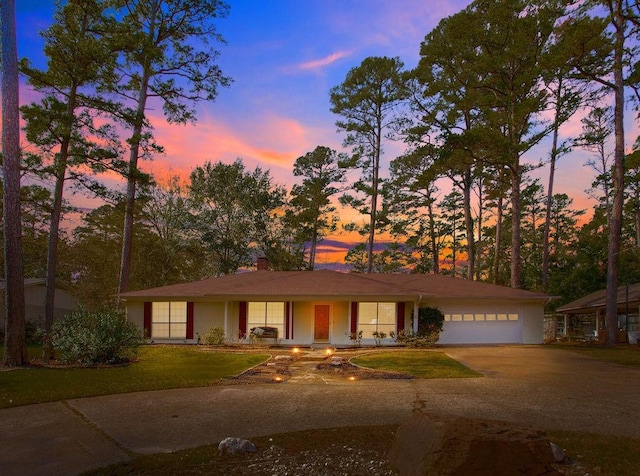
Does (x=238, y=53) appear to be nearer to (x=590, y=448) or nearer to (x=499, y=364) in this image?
(x=499, y=364)

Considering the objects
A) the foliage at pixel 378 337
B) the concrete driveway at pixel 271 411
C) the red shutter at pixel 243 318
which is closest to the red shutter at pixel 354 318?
the foliage at pixel 378 337

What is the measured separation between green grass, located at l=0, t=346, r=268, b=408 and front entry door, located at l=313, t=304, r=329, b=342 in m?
6.11

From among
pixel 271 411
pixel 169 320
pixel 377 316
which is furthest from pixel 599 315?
pixel 271 411

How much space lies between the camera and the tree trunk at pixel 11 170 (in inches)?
455

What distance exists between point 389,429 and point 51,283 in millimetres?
11795

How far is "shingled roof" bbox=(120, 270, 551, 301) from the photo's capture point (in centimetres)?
1956

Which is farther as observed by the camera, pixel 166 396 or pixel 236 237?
pixel 236 237

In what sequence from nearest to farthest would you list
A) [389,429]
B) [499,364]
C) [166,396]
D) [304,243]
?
1. [389,429]
2. [166,396]
3. [499,364]
4. [304,243]

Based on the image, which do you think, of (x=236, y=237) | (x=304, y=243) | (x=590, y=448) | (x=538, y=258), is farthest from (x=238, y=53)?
(x=538, y=258)

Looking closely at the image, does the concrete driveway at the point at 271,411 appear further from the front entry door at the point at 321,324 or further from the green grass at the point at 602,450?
the front entry door at the point at 321,324

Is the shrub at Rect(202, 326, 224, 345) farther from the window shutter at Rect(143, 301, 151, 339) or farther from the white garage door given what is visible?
the white garage door

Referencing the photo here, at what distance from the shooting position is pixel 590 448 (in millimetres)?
5484

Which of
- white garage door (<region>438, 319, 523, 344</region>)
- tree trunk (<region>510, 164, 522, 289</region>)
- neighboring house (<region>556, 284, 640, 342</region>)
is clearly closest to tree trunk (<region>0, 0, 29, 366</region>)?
white garage door (<region>438, 319, 523, 344</region>)

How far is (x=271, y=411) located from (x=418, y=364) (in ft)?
21.9
